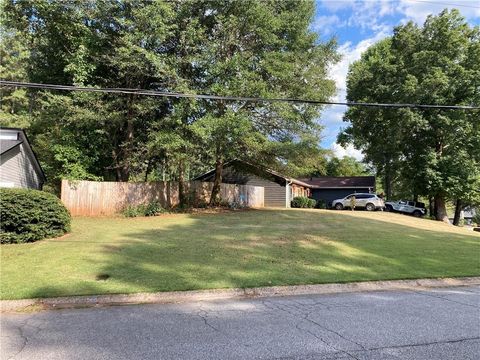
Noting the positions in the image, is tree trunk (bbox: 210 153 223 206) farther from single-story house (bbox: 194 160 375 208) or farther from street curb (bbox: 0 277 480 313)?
street curb (bbox: 0 277 480 313)

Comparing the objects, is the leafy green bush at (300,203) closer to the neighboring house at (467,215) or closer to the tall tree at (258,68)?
the tall tree at (258,68)

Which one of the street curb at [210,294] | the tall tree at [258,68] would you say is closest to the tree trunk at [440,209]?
the tall tree at [258,68]

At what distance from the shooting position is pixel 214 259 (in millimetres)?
11227

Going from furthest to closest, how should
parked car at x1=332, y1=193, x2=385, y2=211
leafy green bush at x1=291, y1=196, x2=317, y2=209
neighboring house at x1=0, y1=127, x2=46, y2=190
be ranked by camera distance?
leafy green bush at x1=291, y1=196, x2=317, y2=209
parked car at x1=332, y1=193, x2=385, y2=211
neighboring house at x1=0, y1=127, x2=46, y2=190

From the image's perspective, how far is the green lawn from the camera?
28.7ft

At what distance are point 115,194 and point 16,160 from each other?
230 inches

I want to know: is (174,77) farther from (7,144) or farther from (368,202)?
(368,202)

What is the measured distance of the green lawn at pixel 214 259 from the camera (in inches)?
344

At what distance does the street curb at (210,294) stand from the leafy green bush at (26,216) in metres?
6.66

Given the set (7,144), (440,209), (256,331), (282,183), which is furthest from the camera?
(282,183)

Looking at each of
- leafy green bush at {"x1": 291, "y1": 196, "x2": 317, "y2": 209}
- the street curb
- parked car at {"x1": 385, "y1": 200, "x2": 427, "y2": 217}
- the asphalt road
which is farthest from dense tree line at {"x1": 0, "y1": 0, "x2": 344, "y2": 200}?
parked car at {"x1": 385, "y1": 200, "x2": 427, "y2": 217}

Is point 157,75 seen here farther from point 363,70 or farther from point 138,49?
point 363,70

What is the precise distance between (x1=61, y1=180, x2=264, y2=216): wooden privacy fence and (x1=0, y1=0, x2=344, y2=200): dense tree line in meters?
0.90

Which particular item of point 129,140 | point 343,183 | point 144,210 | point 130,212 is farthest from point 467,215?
point 130,212
